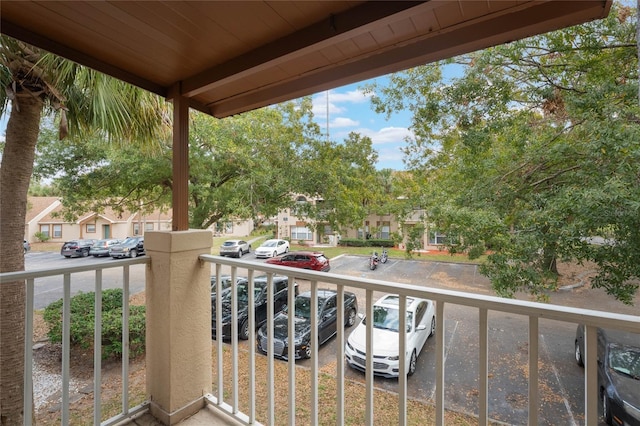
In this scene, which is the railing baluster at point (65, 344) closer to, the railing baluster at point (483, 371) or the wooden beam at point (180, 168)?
the wooden beam at point (180, 168)

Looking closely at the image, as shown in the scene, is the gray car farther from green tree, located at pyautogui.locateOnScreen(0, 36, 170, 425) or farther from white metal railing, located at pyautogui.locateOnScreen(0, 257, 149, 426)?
white metal railing, located at pyautogui.locateOnScreen(0, 257, 149, 426)

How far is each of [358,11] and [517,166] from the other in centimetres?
355

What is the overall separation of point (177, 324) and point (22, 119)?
2.58 metres

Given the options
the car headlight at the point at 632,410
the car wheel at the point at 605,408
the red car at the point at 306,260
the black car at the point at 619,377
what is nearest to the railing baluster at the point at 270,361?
the black car at the point at 619,377

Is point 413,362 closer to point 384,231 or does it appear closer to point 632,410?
point 632,410

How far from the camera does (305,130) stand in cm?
635

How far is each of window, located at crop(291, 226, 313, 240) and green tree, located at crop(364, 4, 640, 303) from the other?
250 cm

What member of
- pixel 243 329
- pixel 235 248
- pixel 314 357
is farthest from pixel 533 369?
pixel 235 248

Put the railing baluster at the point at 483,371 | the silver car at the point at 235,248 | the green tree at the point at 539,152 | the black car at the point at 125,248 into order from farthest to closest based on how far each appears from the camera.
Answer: the silver car at the point at 235,248
the black car at the point at 125,248
the green tree at the point at 539,152
the railing baluster at the point at 483,371

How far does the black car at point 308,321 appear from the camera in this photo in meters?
2.24

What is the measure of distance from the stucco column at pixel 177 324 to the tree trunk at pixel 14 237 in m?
1.74

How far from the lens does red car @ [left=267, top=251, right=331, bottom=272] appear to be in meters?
4.45

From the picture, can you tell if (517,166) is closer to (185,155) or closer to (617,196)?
(617,196)

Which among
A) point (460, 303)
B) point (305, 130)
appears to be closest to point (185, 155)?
point (460, 303)
